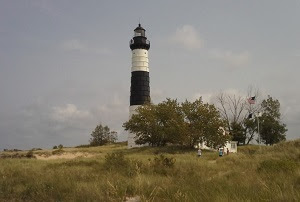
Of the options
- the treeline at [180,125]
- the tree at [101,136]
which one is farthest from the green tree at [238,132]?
the tree at [101,136]

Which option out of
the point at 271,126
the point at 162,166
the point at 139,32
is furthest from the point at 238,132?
the point at 162,166

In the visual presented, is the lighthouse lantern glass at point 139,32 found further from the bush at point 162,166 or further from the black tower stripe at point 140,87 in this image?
the bush at point 162,166

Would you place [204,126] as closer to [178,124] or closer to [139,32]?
[178,124]

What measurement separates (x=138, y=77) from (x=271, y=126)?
24.1 metres

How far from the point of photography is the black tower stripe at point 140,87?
52.9 metres

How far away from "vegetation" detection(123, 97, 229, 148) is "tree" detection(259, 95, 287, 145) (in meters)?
19.0

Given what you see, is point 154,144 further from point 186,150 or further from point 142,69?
point 142,69

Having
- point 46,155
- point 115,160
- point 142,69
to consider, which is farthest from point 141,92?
point 115,160

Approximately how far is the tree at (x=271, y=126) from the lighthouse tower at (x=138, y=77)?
68.2 feet

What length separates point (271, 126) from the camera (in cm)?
5884

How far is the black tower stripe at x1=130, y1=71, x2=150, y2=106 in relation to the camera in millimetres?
52875

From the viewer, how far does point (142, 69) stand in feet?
175

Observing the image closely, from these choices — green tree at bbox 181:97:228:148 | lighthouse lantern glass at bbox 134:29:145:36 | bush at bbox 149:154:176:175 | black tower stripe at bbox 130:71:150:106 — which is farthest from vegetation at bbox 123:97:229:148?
bush at bbox 149:154:176:175

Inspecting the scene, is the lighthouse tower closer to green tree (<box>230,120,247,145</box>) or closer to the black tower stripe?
the black tower stripe
